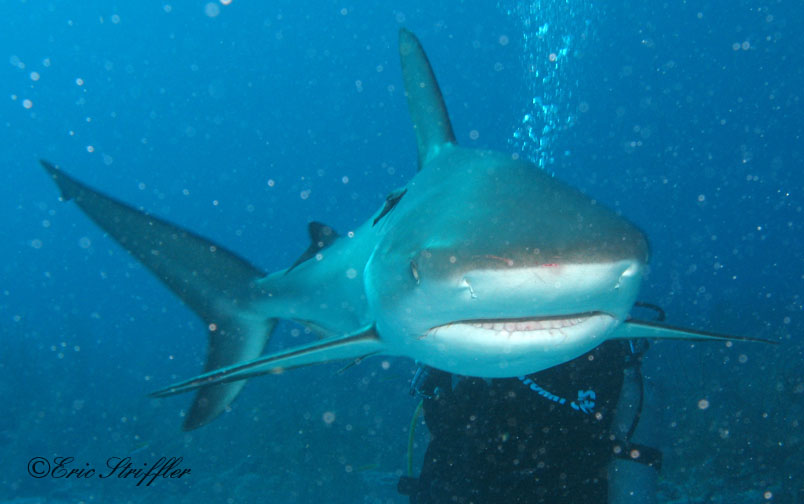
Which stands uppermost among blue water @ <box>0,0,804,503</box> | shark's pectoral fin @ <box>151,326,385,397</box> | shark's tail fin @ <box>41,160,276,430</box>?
blue water @ <box>0,0,804,503</box>

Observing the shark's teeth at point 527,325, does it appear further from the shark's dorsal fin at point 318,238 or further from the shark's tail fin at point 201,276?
the shark's dorsal fin at point 318,238

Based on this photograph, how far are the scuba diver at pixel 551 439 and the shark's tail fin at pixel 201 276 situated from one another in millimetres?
1558

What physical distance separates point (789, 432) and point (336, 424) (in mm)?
9891

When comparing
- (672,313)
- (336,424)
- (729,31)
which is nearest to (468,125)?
(729,31)

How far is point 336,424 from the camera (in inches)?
471

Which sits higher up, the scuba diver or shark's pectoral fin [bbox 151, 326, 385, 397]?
the scuba diver

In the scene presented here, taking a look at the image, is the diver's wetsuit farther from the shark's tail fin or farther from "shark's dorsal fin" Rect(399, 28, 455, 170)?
"shark's dorsal fin" Rect(399, 28, 455, 170)

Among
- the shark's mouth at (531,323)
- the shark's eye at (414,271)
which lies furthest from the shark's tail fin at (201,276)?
the shark's mouth at (531,323)

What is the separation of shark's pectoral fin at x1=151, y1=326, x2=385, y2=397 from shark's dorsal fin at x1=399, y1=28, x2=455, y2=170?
5.56 feet

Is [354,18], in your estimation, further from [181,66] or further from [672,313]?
[672,313]

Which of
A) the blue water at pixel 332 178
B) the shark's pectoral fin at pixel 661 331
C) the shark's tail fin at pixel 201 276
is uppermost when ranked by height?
the blue water at pixel 332 178

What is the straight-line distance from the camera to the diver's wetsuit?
302 centimetres

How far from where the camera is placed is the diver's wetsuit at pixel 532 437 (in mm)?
3021

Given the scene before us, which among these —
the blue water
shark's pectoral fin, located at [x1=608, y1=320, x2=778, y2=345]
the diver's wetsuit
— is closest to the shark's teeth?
shark's pectoral fin, located at [x1=608, y1=320, x2=778, y2=345]
